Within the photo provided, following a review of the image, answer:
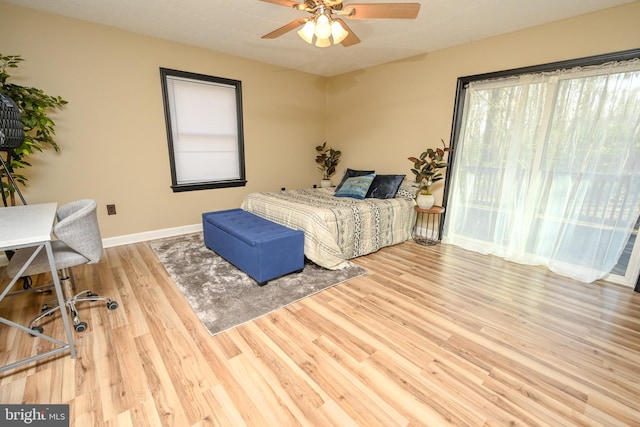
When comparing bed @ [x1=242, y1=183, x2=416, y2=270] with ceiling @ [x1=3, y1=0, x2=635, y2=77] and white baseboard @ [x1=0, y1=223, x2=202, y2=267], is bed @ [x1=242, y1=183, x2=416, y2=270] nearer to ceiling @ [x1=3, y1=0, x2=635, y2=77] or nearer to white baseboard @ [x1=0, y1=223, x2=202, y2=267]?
white baseboard @ [x1=0, y1=223, x2=202, y2=267]

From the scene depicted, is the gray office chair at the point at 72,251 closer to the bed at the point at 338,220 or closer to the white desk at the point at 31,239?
the white desk at the point at 31,239

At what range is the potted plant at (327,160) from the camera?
5.14m

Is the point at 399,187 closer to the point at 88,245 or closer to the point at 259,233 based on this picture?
the point at 259,233

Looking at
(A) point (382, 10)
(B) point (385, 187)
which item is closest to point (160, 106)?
(A) point (382, 10)

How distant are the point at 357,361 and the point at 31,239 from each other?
1891 mm

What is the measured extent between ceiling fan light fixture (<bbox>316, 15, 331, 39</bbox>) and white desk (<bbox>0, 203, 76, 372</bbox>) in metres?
2.18

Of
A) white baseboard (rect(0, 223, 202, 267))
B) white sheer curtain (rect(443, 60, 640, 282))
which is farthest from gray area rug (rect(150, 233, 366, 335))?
white sheer curtain (rect(443, 60, 640, 282))

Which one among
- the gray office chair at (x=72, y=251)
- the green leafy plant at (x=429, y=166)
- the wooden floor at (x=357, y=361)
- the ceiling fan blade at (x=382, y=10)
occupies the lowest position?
the wooden floor at (x=357, y=361)

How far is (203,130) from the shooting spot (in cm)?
401

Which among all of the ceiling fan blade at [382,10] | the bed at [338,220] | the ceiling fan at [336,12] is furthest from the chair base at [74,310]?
the ceiling fan blade at [382,10]

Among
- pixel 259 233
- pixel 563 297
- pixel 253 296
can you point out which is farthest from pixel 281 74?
pixel 563 297

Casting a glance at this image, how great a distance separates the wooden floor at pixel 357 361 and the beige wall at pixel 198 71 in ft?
4.79

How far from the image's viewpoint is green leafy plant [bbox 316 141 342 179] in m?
5.19

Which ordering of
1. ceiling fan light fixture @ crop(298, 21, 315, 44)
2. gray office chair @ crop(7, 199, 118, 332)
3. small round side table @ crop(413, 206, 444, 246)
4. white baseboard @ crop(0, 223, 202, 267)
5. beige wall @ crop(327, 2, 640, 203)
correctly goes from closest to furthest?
1. gray office chair @ crop(7, 199, 118, 332)
2. ceiling fan light fixture @ crop(298, 21, 315, 44)
3. beige wall @ crop(327, 2, 640, 203)
4. white baseboard @ crop(0, 223, 202, 267)
5. small round side table @ crop(413, 206, 444, 246)
